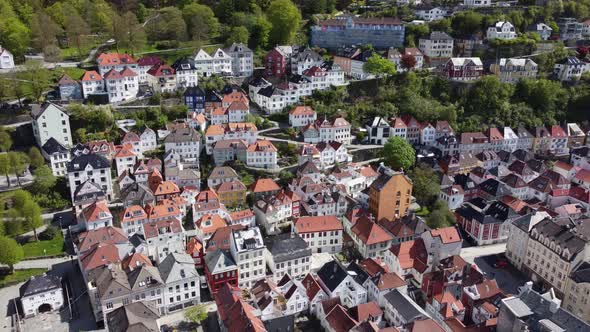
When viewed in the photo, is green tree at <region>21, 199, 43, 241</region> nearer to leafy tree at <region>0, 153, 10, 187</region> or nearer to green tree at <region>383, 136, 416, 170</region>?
leafy tree at <region>0, 153, 10, 187</region>

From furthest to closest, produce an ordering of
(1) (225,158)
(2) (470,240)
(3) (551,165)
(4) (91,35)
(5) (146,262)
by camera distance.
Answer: (4) (91,35) → (3) (551,165) → (1) (225,158) → (2) (470,240) → (5) (146,262)

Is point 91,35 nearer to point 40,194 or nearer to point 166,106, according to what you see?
point 166,106

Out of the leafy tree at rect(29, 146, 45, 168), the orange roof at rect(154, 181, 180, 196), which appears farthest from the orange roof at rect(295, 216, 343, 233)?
the leafy tree at rect(29, 146, 45, 168)

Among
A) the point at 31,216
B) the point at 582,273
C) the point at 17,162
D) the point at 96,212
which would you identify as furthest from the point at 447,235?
the point at 17,162

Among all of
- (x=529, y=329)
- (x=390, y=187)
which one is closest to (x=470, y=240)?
(x=390, y=187)

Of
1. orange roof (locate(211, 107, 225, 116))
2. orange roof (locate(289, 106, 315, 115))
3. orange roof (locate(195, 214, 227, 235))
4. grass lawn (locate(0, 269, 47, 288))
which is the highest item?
orange roof (locate(211, 107, 225, 116))

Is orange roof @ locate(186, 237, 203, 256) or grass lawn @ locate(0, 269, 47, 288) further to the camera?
orange roof @ locate(186, 237, 203, 256)
